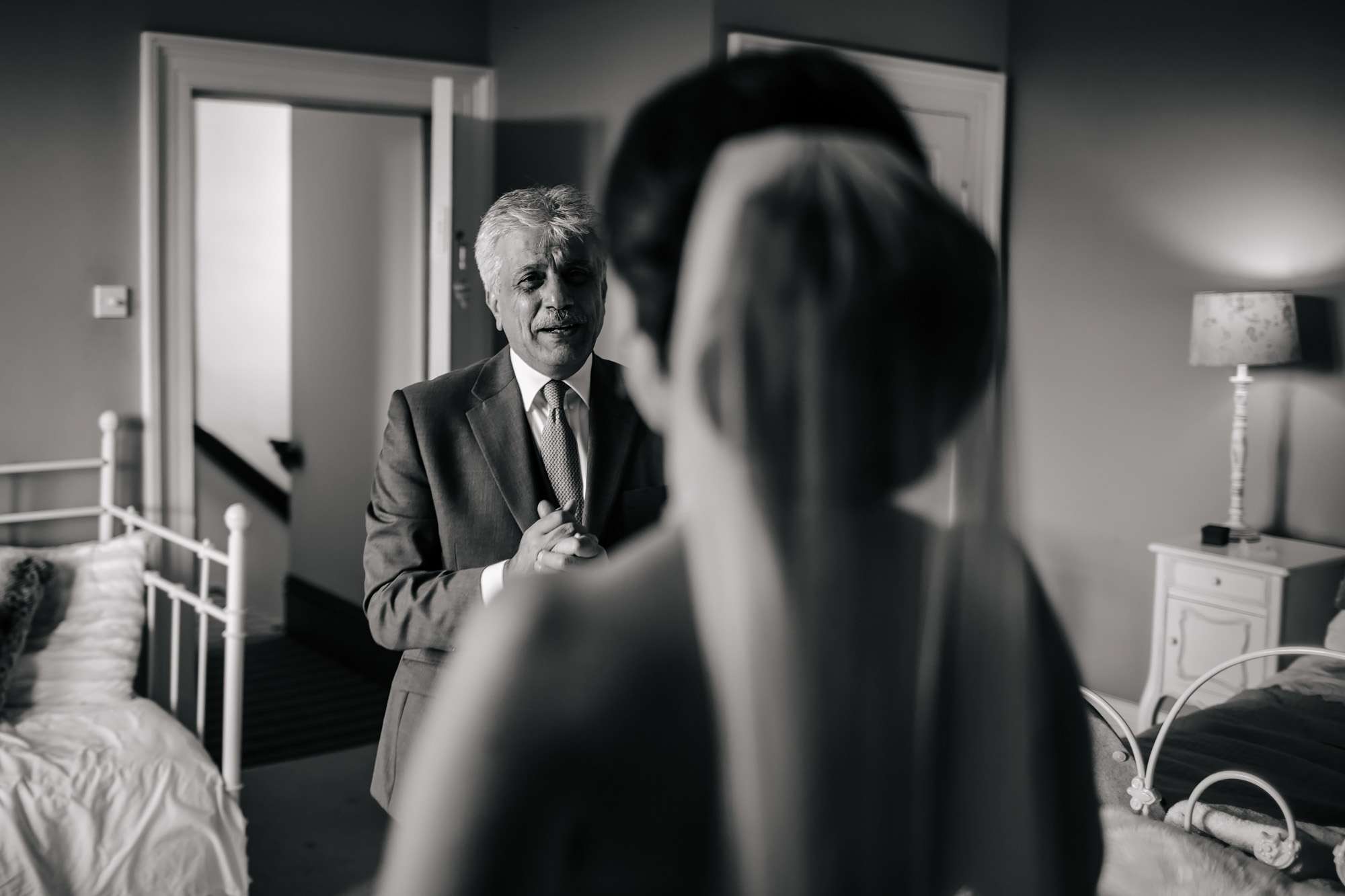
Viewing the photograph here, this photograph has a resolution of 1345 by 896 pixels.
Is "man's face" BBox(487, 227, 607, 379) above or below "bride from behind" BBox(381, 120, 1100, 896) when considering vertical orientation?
above

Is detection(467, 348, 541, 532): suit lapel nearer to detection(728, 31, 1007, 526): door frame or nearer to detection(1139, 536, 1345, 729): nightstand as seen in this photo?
detection(728, 31, 1007, 526): door frame

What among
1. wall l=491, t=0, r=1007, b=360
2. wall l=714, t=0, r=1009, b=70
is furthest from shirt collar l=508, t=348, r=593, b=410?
wall l=714, t=0, r=1009, b=70

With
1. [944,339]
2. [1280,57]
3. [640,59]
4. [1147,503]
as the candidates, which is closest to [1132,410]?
[1147,503]

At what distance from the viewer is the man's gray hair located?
1.51 meters

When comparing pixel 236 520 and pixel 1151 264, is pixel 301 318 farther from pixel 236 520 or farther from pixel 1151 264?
pixel 1151 264

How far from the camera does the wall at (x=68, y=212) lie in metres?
3.83

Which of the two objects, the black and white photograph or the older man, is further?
the older man

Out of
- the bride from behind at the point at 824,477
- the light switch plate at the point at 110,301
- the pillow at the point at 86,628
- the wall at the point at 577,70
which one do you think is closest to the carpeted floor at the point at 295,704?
the pillow at the point at 86,628

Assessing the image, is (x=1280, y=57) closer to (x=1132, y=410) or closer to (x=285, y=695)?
(x=1132, y=410)

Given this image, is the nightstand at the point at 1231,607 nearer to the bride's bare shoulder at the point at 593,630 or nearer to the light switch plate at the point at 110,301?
the light switch plate at the point at 110,301

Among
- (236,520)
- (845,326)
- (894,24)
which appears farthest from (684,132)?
(894,24)

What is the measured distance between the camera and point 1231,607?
12.4ft

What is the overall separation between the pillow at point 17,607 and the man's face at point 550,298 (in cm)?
227

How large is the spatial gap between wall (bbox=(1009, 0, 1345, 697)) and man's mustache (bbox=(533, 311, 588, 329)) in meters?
3.27
